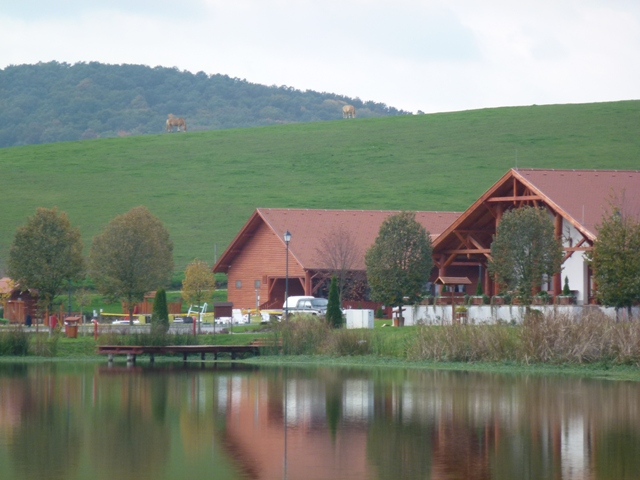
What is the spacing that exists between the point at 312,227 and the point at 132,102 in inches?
4328

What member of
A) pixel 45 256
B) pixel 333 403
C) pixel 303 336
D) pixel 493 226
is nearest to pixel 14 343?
pixel 45 256

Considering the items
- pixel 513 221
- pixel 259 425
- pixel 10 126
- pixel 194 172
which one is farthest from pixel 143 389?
pixel 10 126

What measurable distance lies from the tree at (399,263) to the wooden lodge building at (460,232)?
2.31m

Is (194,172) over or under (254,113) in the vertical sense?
under

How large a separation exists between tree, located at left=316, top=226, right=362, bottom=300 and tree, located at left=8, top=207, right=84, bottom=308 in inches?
470

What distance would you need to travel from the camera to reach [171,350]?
37.5 metres

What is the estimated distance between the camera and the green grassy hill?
260ft

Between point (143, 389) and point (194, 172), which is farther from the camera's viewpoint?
point (194, 172)

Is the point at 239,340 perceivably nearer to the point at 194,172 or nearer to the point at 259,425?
the point at 259,425

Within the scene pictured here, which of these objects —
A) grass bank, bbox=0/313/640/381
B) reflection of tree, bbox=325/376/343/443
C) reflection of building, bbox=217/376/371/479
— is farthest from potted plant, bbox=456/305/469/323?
reflection of building, bbox=217/376/371/479

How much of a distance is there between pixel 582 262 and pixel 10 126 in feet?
387

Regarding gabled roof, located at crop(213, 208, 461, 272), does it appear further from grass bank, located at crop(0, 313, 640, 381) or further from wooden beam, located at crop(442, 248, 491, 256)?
grass bank, located at crop(0, 313, 640, 381)

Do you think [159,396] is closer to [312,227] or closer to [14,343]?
[14,343]

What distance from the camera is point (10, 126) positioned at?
489ft
